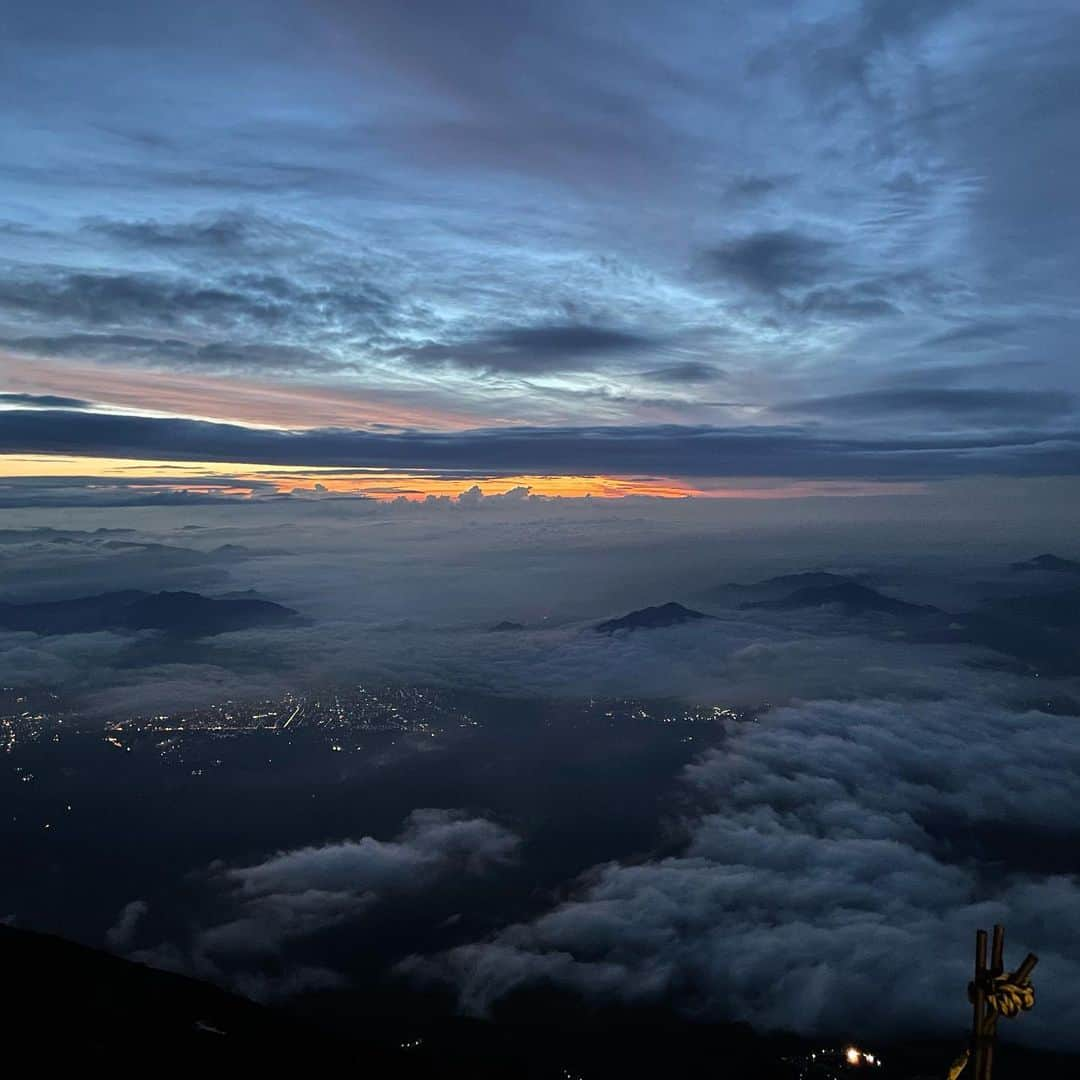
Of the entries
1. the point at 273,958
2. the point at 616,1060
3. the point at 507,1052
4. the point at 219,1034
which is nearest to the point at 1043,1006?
the point at 616,1060

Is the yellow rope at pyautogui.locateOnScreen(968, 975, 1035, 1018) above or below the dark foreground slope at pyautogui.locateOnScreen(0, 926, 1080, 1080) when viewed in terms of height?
above

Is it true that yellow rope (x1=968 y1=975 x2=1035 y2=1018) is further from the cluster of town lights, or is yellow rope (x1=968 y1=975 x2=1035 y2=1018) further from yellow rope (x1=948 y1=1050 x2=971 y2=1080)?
the cluster of town lights

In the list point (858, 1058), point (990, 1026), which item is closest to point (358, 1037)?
point (858, 1058)

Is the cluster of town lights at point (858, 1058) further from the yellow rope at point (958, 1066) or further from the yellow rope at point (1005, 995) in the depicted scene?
the yellow rope at point (1005, 995)

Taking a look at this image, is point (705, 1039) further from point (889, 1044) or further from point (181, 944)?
point (181, 944)

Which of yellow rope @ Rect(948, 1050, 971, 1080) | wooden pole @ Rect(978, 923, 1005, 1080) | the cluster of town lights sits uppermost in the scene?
wooden pole @ Rect(978, 923, 1005, 1080)

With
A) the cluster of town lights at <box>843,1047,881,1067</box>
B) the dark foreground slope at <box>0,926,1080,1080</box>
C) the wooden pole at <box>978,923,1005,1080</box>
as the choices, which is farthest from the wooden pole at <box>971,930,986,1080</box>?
the cluster of town lights at <box>843,1047,881,1067</box>

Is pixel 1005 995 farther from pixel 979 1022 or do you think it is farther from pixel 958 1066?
pixel 958 1066

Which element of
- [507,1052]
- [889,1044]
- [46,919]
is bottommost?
[46,919]
